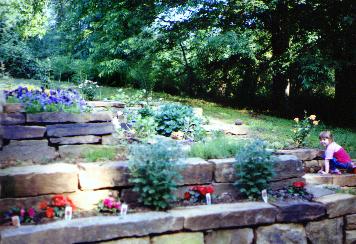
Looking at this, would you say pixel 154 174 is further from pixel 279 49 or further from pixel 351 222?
pixel 279 49

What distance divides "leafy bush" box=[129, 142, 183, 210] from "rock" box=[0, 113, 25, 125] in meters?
1.60

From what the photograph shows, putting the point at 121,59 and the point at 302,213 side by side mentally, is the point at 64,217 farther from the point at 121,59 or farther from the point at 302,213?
the point at 121,59

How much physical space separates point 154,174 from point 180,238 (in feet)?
2.24

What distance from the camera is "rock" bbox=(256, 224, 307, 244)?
3.97 metres

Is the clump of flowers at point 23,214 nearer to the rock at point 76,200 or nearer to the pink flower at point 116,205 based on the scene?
the rock at point 76,200

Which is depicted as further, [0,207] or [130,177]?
[130,177]

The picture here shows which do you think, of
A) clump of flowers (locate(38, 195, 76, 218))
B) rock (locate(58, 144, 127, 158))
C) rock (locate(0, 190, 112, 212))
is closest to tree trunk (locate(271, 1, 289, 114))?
rock (locate(58, 144, 127, 158))

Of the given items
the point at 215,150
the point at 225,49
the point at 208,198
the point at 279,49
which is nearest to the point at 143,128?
the point at 215,150

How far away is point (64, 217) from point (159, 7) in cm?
842

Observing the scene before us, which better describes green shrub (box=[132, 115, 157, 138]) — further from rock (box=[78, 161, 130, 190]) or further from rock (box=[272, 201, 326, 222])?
rock (box=[272, 201, 326, 222])

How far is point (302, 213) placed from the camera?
4.06 m

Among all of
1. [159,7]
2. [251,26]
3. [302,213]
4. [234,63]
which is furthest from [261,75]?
[302,213]

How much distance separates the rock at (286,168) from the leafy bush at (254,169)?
0.94ft

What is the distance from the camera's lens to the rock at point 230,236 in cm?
380
